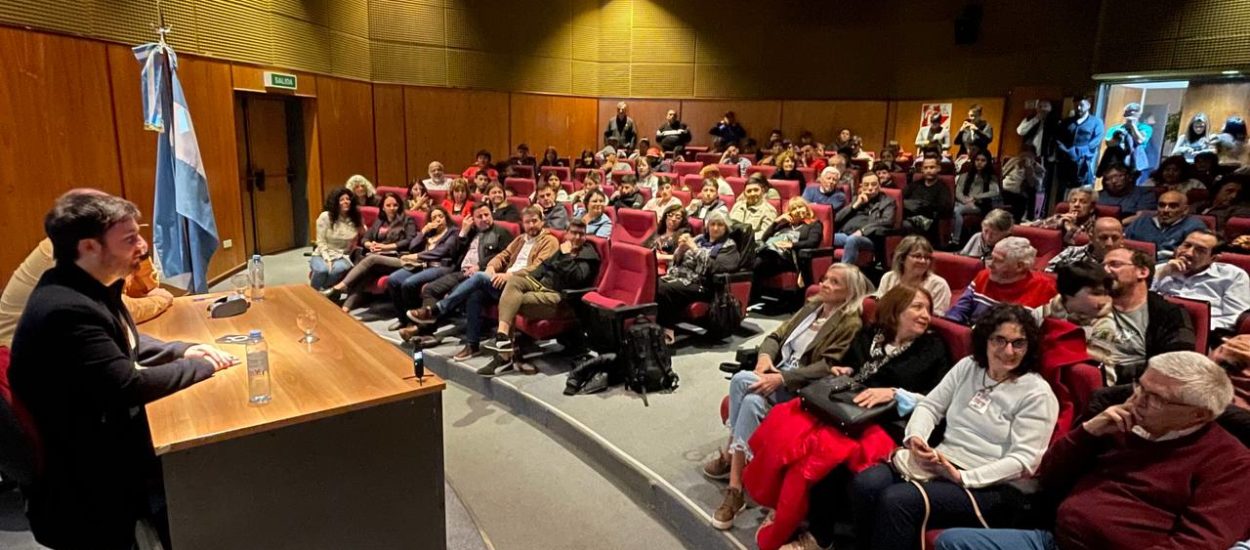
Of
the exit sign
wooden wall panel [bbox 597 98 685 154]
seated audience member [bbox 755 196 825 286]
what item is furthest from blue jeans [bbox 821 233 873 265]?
wooden wall panel [bbox 597 98 685 154]

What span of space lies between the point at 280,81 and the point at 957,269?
21.9 feet

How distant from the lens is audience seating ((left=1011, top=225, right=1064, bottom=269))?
4.10 m

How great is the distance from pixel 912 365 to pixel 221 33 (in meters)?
6.62

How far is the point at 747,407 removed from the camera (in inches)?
106

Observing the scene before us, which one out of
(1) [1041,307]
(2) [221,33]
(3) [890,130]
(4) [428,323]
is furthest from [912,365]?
(3) [890,130]

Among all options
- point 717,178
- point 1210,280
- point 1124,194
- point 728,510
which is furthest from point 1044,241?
point 717,178

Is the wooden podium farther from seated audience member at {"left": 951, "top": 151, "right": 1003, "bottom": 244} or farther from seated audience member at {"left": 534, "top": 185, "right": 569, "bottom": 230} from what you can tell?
seated audience member at {"left": 951, "top": 151, "right": 1003, "bottom": 244}

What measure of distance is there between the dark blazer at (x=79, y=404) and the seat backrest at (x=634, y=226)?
3626mm

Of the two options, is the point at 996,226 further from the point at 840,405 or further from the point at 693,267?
the point at 840,405

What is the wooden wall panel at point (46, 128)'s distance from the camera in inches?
176

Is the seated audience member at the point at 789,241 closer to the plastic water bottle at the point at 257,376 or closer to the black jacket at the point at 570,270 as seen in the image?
the black jacket at the point at 570,270

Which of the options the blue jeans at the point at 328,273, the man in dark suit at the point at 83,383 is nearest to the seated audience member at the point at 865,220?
the blue jeans at the point at 328,273

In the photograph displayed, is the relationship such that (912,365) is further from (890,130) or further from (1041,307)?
(890,130)

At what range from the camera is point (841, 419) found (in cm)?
231
